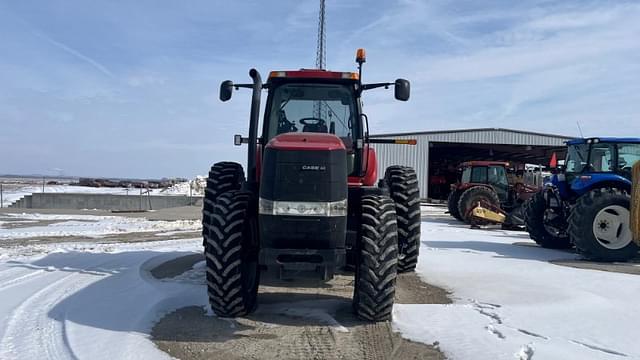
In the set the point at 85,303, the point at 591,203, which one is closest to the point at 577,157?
the point at 591,203

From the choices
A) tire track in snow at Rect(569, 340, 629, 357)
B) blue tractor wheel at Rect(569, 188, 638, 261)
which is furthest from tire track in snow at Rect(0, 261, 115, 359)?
blue tractor wheel at Rect(569, 188, 638, 261)

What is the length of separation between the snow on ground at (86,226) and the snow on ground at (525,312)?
9.25m

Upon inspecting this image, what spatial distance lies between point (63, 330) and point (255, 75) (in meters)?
3.18

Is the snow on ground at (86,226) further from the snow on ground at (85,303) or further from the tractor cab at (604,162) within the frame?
the tractor cab at (604,162)

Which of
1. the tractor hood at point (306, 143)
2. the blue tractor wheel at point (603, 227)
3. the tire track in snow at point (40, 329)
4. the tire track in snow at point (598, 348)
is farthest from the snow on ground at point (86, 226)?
the tire track in snow at point (598, 348)

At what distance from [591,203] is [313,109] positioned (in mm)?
6136

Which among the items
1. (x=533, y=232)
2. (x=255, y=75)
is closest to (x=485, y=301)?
(x=255, y=75)

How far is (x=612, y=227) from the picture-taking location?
10.6 meters

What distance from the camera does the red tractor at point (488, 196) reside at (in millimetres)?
17359

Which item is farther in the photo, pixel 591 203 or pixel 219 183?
pixel 591 203

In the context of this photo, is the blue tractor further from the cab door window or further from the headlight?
the headlight

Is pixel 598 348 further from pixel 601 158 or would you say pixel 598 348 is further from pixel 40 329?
pixel 601 158

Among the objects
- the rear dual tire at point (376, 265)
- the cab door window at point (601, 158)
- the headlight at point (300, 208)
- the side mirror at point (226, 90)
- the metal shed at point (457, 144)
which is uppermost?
the metal shed at point (457, 144)

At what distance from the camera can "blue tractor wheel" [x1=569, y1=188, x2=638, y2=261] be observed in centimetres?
1038
